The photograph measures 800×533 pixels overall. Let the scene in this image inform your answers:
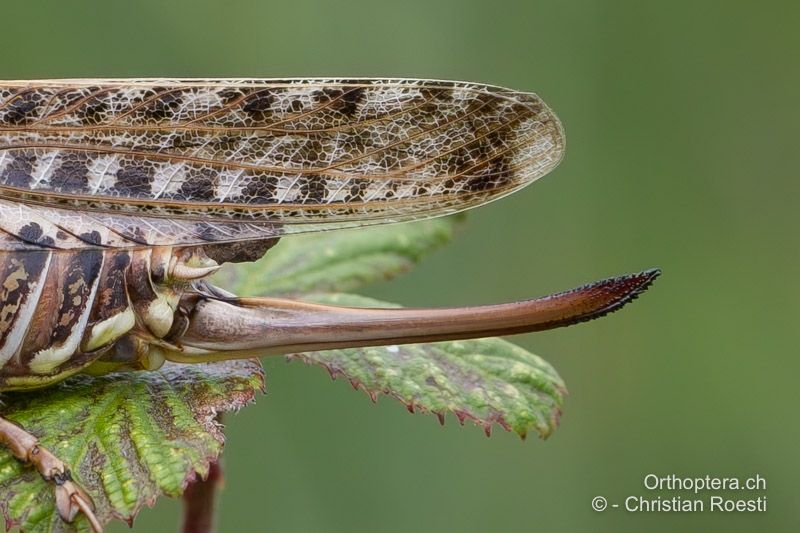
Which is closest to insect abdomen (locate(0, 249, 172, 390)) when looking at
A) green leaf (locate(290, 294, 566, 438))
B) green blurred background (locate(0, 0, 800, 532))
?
green leaf (locate(290, 294, 566, 438))

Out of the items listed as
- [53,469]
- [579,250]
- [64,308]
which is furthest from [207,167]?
[579,250]

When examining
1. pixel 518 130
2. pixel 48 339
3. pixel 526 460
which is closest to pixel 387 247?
pixel 518 130

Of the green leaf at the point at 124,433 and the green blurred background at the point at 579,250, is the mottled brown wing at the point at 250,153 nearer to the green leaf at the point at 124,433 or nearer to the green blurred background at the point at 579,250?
the green leaf at the point at 124,433

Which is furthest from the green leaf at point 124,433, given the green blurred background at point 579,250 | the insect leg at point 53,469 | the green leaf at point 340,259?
the green blurred background at point 579,250

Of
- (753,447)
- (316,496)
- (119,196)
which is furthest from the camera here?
(753,447)

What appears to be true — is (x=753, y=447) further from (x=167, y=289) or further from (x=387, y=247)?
(x=167, y=289)

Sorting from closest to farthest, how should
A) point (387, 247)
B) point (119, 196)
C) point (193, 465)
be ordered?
point (193, 465) → point (119, 196) → point (387, 247)
